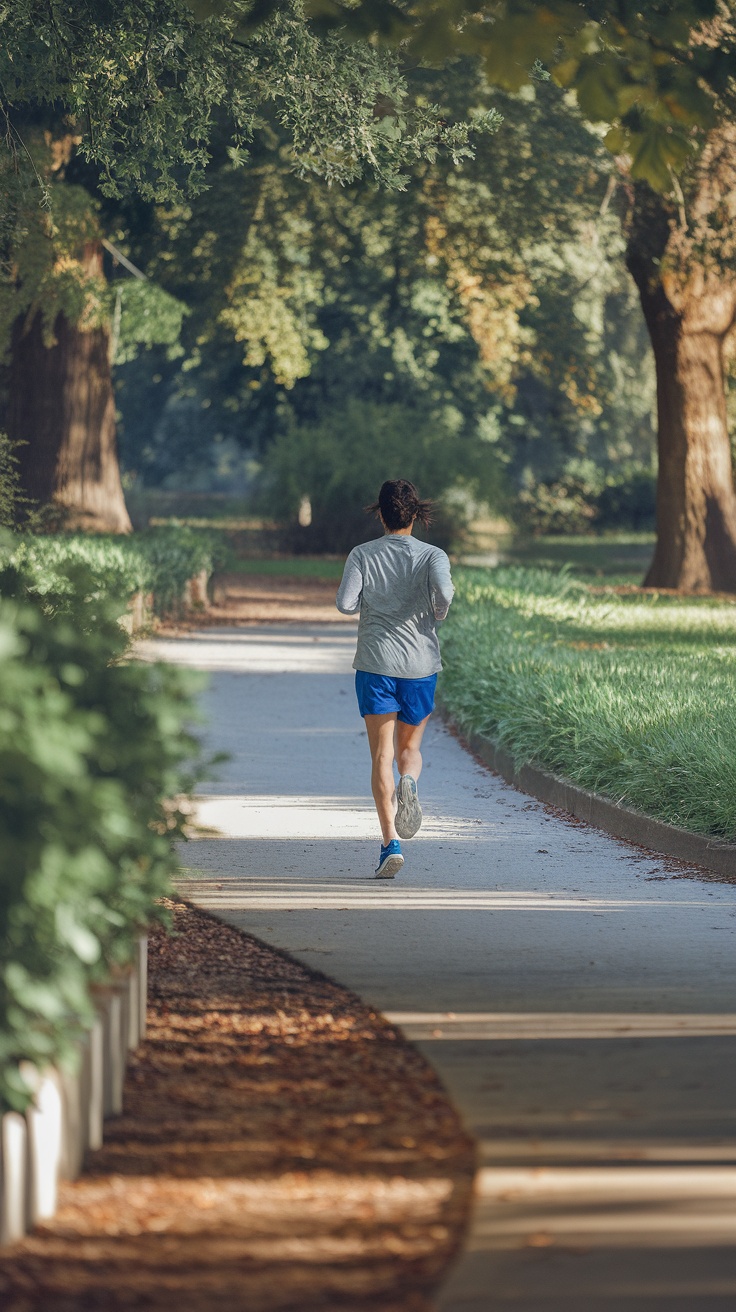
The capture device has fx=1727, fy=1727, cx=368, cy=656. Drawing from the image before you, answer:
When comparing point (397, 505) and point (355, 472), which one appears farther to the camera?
point (355, 472)

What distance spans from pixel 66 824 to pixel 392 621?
4894 millimetres

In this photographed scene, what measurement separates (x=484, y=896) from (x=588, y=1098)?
3.02 m

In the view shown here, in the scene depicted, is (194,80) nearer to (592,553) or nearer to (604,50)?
(604,50)

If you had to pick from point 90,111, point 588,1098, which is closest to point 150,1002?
point 588,1098

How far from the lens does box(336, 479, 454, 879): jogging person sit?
8.57m

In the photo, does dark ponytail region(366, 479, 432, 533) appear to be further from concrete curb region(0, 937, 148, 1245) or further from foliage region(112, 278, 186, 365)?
foliage region(112, 278, 186, 365)

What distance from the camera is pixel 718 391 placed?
27.1 meters

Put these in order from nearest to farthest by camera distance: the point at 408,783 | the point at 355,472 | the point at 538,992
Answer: the point at 538,992
the point at 408,783
the point at 355,472

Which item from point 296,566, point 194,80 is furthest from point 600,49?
point 296,566

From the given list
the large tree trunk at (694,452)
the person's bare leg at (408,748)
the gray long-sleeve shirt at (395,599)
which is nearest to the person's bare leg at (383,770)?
the person's bare leg at (408,748)

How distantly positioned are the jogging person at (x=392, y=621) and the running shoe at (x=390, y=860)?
0.06 m

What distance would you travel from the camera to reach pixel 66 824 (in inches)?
151

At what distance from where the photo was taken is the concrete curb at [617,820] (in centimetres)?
889

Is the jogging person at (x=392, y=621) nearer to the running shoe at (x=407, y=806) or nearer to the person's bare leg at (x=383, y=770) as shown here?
the person's bare leg at (x=383, y=770)
